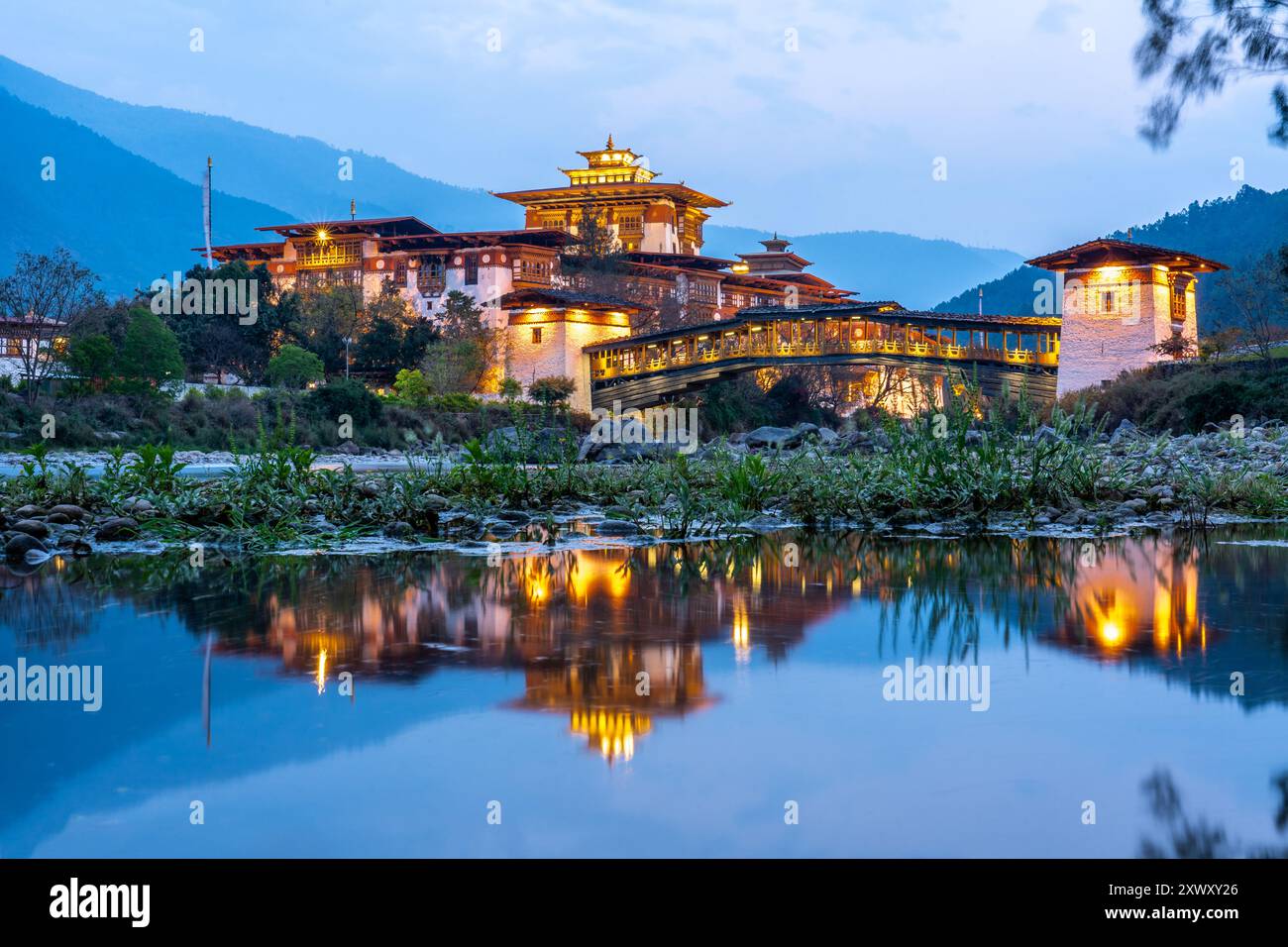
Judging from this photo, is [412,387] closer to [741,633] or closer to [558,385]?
[558,385]

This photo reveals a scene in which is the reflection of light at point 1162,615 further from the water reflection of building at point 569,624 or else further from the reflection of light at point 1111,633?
the water reflection of building at point 569,624

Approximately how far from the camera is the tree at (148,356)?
26742 millimetres

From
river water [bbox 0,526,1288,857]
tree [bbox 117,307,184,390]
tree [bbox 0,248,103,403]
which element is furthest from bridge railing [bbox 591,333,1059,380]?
river water [bbox 0,526,1288,857]

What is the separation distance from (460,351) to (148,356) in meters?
11.2

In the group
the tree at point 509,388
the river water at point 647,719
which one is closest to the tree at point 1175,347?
the tree at point 509,388

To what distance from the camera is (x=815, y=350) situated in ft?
115

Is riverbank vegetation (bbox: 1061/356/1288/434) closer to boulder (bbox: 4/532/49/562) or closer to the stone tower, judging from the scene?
the stone tower

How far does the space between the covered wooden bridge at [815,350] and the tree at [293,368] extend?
9.53 metres

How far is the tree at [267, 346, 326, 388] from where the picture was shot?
106 ft

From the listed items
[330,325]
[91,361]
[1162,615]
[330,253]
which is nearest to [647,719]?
[1162,615]

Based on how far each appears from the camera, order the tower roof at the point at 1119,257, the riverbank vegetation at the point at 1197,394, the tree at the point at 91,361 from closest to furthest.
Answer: the riverbank vegetation at the point at 1197,394 < the tree at the point at 91,361 < the tower roof at the point at 1119,257

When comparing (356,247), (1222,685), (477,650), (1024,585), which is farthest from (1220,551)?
(356,247)

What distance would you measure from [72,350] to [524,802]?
27086mm

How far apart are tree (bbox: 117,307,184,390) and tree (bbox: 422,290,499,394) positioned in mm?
8384
